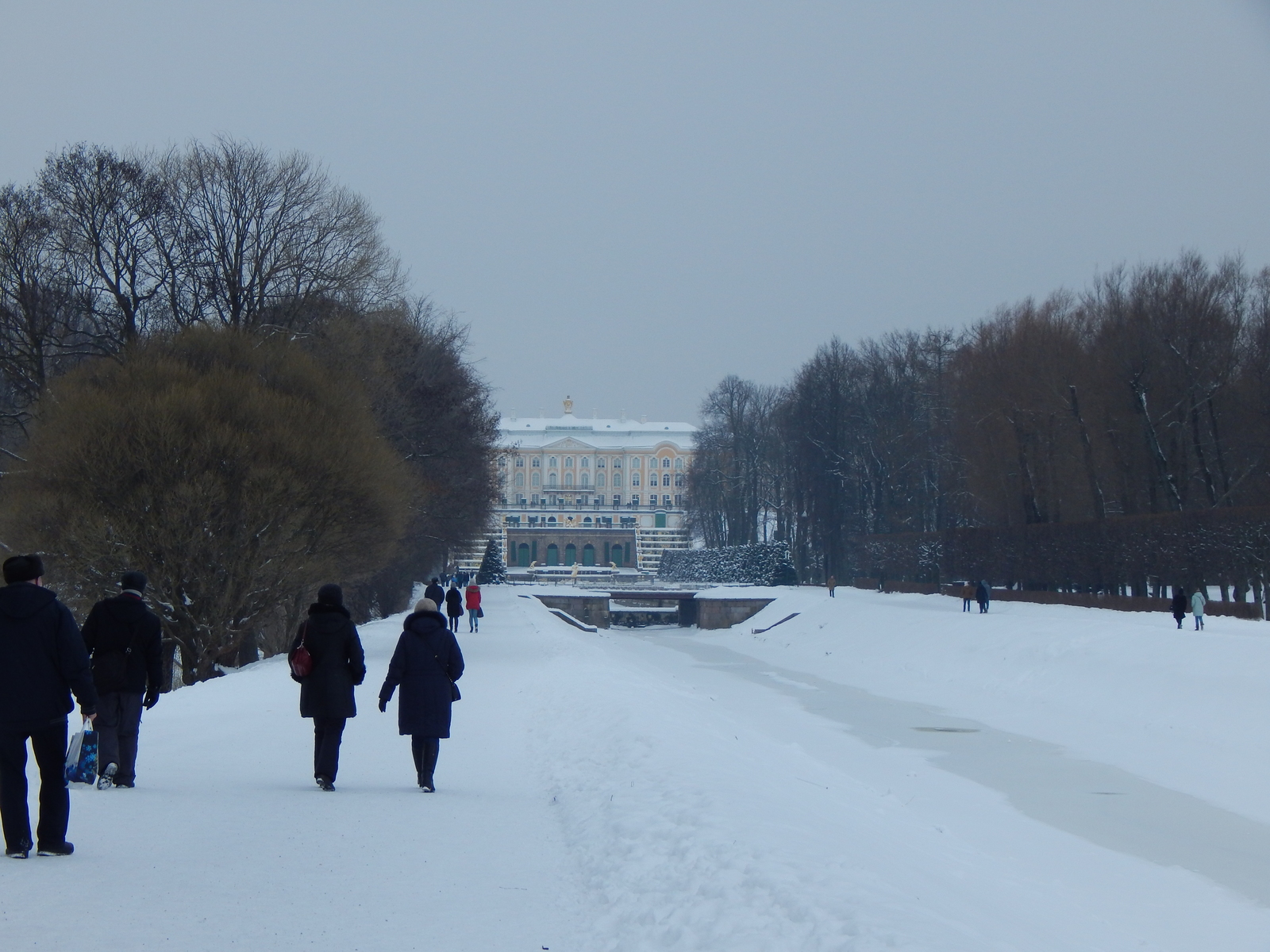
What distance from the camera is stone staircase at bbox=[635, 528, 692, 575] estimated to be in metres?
122

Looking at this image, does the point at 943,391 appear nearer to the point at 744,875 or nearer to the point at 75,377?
the point at 75,377

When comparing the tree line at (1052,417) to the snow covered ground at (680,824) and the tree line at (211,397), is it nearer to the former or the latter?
the snow covered ground at (680,824)

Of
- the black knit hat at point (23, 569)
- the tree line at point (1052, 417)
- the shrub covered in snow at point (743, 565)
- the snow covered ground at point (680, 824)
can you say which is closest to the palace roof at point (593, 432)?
the shrub covered in snow at point (743, 565)

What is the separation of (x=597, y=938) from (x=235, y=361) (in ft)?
74.9

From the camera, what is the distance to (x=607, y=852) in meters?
8.06

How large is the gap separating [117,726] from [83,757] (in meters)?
0.39

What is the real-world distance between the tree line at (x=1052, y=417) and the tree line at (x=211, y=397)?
21005mm

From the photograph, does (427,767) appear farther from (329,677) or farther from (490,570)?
(490,570)

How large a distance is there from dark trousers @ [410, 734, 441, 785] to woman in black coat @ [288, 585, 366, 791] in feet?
1.94

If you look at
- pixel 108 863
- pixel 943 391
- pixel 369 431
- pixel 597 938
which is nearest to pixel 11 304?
pixel 369 431

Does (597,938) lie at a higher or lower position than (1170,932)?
higher

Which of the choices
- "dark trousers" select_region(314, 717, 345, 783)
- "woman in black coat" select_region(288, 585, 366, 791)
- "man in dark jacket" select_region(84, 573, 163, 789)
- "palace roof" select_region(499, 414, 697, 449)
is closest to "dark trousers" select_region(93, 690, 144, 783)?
"man in dark jacket" select_region(84, 573, 163, 789)

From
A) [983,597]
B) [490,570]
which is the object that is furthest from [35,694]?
[490,570]

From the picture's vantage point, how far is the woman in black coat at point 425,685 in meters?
10.2
